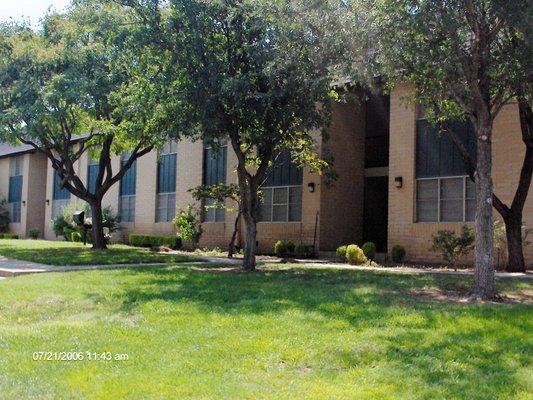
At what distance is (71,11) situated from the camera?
2158 centimetres

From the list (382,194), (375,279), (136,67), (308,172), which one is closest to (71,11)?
(136,67)

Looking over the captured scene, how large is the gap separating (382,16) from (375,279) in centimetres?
538

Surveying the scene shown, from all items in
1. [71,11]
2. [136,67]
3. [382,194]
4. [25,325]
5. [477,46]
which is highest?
[71,11]

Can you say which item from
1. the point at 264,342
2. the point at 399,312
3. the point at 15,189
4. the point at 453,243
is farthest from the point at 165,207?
the point at 264,342

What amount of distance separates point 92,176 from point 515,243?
85.4ft

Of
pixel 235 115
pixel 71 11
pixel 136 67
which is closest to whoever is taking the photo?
pixel 235 115

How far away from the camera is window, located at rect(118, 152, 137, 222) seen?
3188cm

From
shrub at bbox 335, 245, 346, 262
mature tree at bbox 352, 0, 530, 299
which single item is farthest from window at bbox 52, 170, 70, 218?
mature tree at bbox 352, 0, 530, 299

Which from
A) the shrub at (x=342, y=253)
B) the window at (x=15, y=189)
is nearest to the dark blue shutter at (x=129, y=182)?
the window at (x=15, y=189)

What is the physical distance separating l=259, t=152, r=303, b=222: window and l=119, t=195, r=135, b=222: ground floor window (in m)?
9.81

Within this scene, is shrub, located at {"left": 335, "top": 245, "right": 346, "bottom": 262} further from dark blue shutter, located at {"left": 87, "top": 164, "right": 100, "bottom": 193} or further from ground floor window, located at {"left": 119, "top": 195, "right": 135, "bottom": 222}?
dark blue shutter, located at {"left": 87, "top": 164, "right": 100, "bottom": 193}

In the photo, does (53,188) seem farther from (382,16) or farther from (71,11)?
(382,16)

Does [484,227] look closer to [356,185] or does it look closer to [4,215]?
[356,185]

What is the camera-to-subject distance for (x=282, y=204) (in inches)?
950
